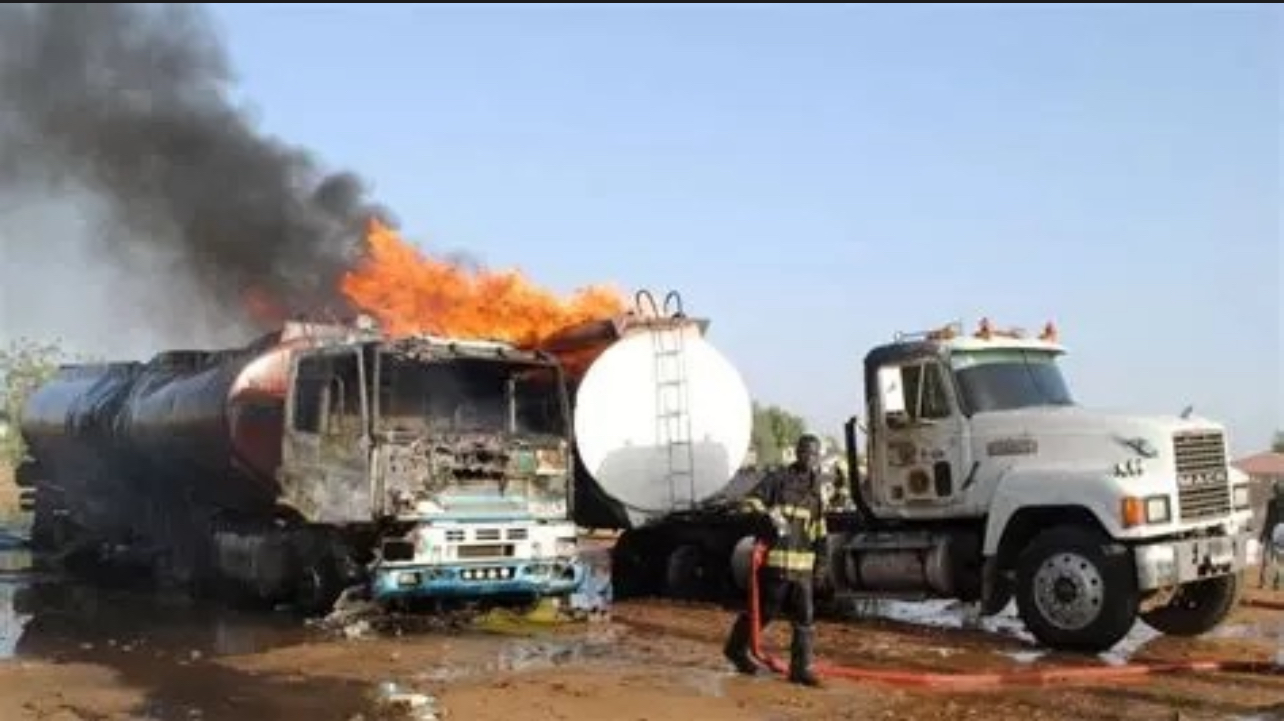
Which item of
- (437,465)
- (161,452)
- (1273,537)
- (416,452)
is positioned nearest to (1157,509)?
(437,465)

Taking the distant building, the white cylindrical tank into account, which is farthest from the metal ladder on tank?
the distant building

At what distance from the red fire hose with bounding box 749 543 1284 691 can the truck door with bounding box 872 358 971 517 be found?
111 inches

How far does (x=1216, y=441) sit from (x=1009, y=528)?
2013 millimetres

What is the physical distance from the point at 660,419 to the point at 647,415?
7.0 inches

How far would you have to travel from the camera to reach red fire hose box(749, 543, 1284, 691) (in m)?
9.70

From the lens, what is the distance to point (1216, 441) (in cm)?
1217

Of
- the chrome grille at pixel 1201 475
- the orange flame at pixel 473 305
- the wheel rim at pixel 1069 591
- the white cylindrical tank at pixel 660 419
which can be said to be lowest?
the wheel rim at pixel 1069 591

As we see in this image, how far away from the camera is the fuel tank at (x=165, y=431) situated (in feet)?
46.6

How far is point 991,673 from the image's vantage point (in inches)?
401

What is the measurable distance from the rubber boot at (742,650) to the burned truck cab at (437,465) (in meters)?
3.58

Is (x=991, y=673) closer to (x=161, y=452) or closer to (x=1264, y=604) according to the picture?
(x=1264, y=604)

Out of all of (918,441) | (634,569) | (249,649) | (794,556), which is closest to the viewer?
(794,556)

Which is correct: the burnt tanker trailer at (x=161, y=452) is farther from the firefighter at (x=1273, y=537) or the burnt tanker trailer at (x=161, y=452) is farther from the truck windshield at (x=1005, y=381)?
the firefighter at (x=1273, y=537)

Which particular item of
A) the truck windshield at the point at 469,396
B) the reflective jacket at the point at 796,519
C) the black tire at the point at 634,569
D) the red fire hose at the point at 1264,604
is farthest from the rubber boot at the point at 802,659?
the red fire hose at the point at 1264,604
